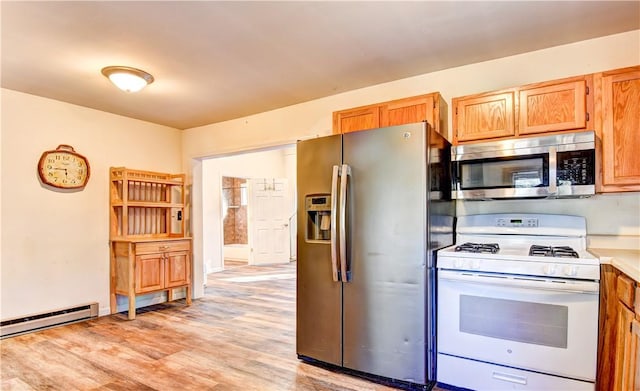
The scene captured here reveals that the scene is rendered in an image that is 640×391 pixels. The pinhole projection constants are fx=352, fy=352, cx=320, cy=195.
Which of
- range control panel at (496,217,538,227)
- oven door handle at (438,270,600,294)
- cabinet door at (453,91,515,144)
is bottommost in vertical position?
oven door handle at (438,270,600,294)

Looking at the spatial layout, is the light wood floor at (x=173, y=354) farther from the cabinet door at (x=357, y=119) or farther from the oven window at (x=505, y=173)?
the cabinet door at (x=357, y=119)

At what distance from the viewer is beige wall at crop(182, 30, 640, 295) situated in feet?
7.57

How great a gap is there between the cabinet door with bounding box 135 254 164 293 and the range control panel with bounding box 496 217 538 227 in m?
3.54

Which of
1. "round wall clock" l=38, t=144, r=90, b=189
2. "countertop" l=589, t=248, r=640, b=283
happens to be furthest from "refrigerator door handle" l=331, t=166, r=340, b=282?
"round wall clock" l=38, t=144, r=90, b=189

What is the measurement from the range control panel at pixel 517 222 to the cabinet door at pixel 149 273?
3.54 metres

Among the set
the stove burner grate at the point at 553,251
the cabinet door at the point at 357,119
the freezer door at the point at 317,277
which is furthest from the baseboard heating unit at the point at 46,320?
the stove burner grate at the point at 553,251

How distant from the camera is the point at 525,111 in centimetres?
232

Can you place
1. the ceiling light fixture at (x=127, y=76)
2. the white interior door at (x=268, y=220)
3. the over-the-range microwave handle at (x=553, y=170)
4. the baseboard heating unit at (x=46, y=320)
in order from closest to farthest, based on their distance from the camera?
the over-the-range microwave handle at (x=553, y=170)
the ceiling light fixture at (x=127, y=76)
the baseboard heating unit at (x=46, y=320)
the white interior door at (x=268, y=220)

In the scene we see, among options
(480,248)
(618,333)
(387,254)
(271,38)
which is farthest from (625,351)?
(271,38)

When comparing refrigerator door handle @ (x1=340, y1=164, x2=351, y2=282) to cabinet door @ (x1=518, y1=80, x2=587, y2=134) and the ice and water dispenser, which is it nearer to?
the ice and water dispenser

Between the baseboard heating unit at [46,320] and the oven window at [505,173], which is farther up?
the oven window at [505,173]

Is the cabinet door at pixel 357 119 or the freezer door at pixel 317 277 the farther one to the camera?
the cabinet door at pixel 357 119

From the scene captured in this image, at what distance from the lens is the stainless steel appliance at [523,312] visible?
74.5 inches

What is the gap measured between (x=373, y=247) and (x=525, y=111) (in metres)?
1.34
